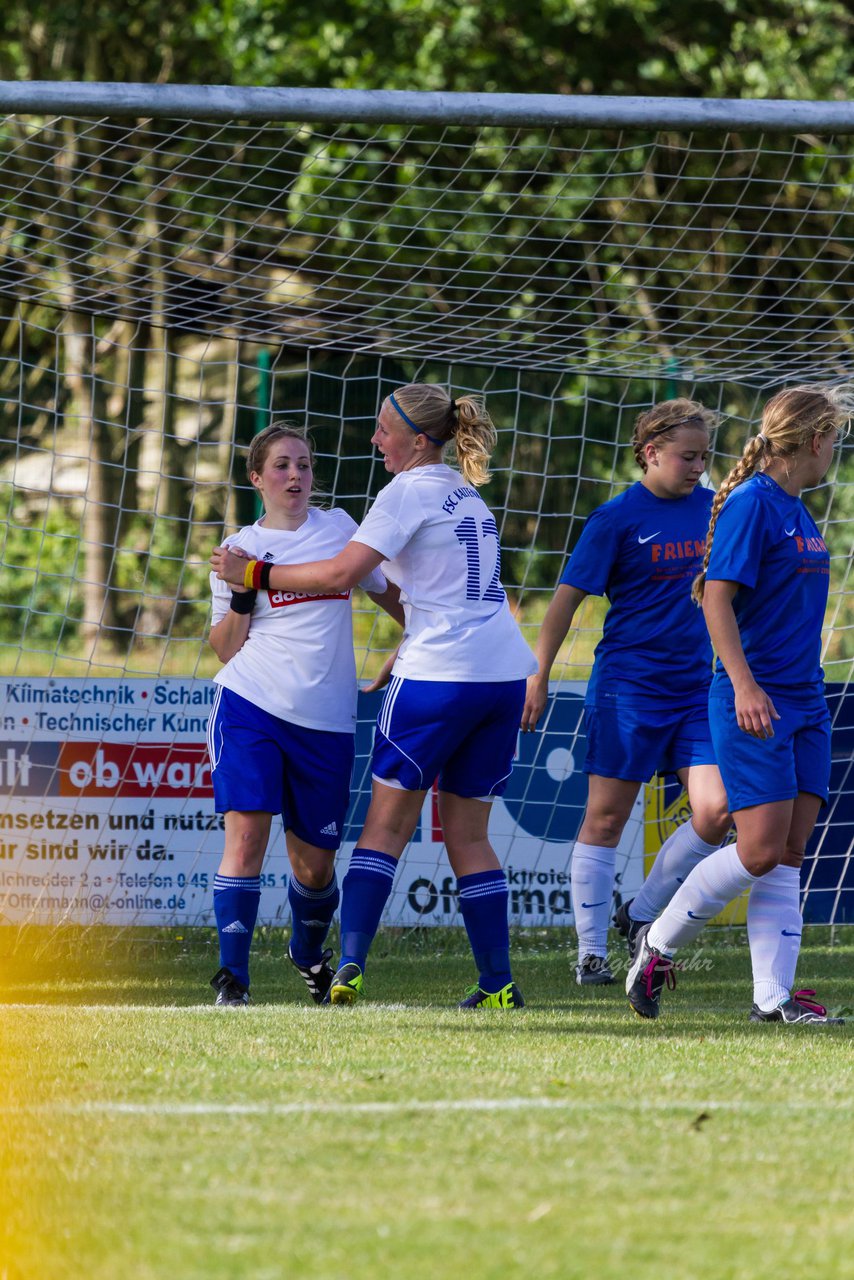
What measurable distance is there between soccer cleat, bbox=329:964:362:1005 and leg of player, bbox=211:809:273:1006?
327 mm

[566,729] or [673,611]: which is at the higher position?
[673,611]

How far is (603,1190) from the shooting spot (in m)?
2.74

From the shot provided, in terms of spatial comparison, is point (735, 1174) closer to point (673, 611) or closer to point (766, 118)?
point (673, 611)

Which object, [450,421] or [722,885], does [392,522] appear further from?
[722,885]

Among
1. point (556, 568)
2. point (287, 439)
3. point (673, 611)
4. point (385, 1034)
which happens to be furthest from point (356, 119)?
point (556, 568)

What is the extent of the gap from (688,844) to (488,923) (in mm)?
1059

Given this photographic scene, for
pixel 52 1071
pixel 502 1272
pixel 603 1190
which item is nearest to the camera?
pixel 502 1272

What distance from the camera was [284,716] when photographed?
16.3 ft

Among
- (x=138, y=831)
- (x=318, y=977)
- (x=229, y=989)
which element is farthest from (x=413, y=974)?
(x=138, y=831)

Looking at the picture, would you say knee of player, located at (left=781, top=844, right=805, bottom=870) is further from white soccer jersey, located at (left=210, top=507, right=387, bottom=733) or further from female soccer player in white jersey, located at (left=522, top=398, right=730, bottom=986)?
white soccer jersey, located at (left=210, top=507, right=387, bottom=733)

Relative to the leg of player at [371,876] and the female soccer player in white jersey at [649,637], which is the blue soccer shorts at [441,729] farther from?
the female soccer player in white jersey at [649,637]

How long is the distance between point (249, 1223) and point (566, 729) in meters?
5.33

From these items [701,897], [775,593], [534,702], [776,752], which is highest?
[775,593]

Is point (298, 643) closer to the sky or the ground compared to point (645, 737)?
closer to the sky
